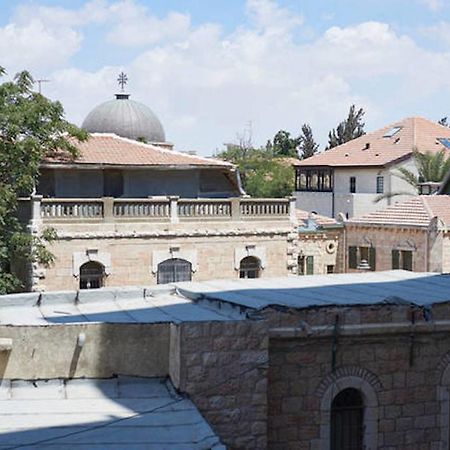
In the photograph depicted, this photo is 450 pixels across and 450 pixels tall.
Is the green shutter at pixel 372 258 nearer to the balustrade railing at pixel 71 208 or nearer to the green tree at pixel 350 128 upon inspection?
the balustrade railing at pixel 71 208

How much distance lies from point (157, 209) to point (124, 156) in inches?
Answer: 108

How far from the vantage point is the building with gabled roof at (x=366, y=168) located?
47031mm

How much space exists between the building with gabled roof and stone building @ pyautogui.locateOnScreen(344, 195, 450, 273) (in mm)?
14446

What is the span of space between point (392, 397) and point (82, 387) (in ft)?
13.6

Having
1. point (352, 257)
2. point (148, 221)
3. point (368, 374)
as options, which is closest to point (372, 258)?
point (352, 257)

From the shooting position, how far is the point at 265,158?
67.6 m

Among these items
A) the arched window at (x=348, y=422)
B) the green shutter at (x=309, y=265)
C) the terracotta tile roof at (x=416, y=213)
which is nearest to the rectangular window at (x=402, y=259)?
the terracotta tile roof at (x=416, y=213)

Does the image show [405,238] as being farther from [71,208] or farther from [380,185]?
[380,185]

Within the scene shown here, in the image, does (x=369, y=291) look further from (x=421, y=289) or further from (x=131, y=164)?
(x=131, y=164)

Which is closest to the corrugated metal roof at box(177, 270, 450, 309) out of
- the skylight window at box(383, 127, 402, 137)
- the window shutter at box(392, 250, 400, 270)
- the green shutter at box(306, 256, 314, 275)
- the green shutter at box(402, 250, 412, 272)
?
the green shutter at box(402, 250, 412, 272)

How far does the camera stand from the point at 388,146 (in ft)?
160

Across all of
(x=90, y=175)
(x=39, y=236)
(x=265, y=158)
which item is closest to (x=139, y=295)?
(x=39, y=236)

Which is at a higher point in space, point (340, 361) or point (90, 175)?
point (90, 175)

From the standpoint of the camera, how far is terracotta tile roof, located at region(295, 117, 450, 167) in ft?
155
